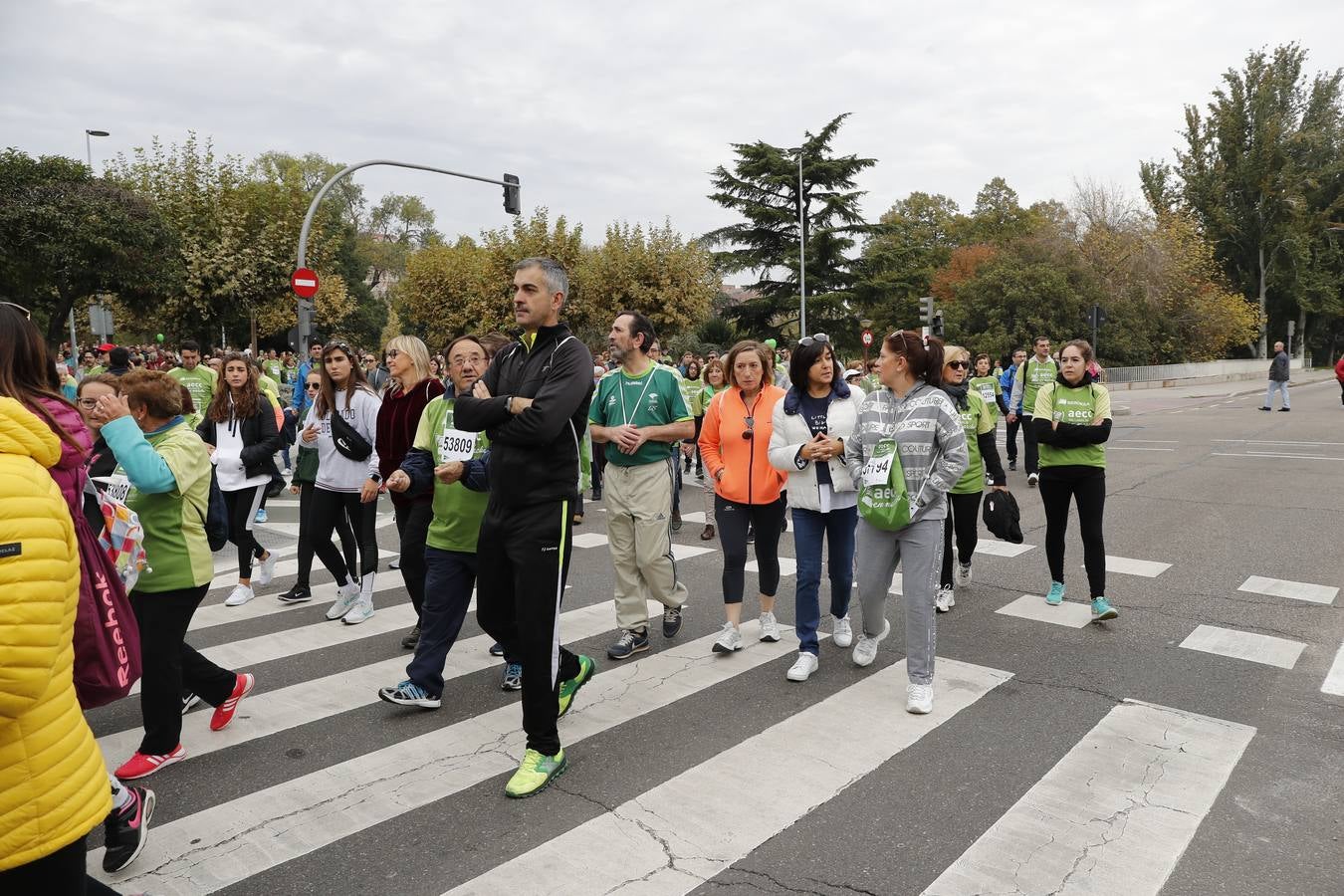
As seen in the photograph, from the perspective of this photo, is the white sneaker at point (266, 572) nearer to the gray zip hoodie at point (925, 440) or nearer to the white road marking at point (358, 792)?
the white road marking at point (358, 792)

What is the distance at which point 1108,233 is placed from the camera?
1610 inches

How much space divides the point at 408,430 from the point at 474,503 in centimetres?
118

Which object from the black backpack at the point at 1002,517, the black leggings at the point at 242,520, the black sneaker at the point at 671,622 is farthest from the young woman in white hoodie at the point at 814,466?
the black leggings at the point at 242,520

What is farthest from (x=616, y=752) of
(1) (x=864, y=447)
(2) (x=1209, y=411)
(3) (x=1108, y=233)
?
(3) (x=1108, y=233)

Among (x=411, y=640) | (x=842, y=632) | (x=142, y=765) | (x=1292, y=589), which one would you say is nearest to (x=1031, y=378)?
(x=1292, y=589)

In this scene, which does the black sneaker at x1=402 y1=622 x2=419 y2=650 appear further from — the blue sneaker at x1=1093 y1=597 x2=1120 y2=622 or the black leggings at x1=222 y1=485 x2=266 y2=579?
the blue sneaker at x1=1093 y1=597 x2=1120 y2=622

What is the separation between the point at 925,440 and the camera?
4820 millimetres

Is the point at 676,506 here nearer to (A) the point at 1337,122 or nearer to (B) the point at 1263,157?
(B) the point at 1263,157

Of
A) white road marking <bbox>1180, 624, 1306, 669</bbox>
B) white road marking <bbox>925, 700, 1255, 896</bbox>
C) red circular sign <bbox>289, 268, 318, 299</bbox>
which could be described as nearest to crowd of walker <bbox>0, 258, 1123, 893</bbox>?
white road marking <bbox>1180, 624, 1306, 669</bbox>

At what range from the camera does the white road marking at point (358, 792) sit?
326 centimetres

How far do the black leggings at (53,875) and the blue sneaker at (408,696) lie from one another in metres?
2.51

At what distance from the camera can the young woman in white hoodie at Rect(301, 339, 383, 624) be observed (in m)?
6.42

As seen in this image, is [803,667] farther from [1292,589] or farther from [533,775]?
[1292,589]

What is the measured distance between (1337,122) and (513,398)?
6898cm
